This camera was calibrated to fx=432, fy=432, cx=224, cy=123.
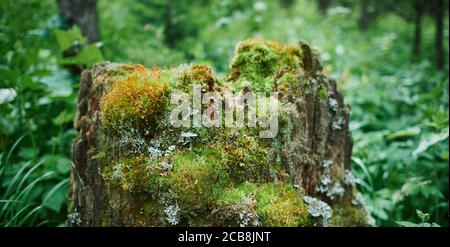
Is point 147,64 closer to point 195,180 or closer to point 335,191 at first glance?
point 335,191

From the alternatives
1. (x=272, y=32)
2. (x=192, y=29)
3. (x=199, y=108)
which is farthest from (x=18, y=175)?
(x=272, y=32)

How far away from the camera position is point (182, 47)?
8.46 m

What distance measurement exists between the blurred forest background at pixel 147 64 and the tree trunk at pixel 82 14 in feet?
0.04

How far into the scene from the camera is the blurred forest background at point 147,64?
3921 mm

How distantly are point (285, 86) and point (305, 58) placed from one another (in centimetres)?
42

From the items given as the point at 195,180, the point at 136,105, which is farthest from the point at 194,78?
the point at 195,180

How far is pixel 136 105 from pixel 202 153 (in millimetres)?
516

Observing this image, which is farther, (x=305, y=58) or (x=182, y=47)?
(x=182, y=47)

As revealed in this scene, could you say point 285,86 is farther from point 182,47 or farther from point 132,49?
point 182,47

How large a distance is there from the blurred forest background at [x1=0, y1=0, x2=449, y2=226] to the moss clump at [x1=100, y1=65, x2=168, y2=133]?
2.52 feet

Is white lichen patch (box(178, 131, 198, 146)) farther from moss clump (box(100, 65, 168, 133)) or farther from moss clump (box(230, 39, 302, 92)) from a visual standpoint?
moss clump (box(230, 39, 302, 92))

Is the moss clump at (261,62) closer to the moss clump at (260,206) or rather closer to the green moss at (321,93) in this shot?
the green moss at (321,93)

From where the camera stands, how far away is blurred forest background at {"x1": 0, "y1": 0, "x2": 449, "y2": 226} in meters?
3.92
